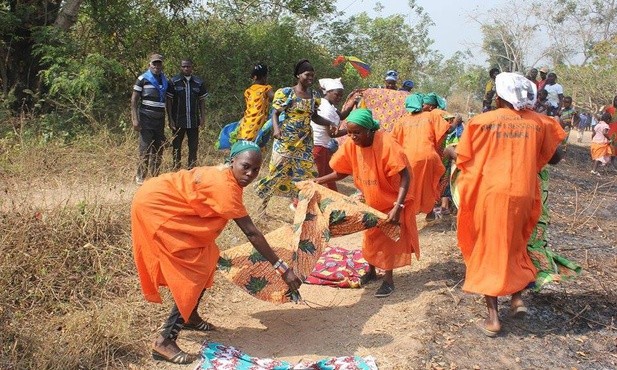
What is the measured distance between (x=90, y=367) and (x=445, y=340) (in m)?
2.29

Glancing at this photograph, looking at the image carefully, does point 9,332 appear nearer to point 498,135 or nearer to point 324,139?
point 498,135

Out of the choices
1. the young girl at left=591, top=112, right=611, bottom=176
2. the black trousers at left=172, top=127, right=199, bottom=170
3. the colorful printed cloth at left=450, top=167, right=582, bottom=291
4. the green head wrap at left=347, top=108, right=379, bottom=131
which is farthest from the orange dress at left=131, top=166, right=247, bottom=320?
the young girl at left=591, top=112, right=611, bottom=176

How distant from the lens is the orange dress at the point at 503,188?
12.6 ft

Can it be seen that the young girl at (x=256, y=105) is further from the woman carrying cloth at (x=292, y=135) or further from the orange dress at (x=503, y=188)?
the orange dress at (x=503, y=188)

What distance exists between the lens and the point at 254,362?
3650mm

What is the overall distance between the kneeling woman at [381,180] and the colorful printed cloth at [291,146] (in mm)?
1483

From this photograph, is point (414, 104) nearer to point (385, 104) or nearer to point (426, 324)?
point (385, 104)

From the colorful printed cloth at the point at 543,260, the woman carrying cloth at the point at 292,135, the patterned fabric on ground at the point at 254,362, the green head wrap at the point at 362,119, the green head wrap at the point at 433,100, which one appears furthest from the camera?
the green head wrap at the point at 433,100

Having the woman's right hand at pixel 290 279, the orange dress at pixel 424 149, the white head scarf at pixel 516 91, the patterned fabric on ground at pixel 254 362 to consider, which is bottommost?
the patterned fabric on ground at pixel 254 362

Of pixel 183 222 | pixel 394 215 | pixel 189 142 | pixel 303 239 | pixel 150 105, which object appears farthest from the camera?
pixel 189 142

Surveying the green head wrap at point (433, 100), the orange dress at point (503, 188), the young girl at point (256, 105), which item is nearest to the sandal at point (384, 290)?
the orange dress at point (503, 188)

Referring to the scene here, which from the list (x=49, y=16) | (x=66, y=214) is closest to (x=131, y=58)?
(x=49, y=16)

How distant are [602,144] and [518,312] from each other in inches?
404

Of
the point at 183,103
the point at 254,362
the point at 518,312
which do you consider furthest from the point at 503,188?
the point at 183,103
